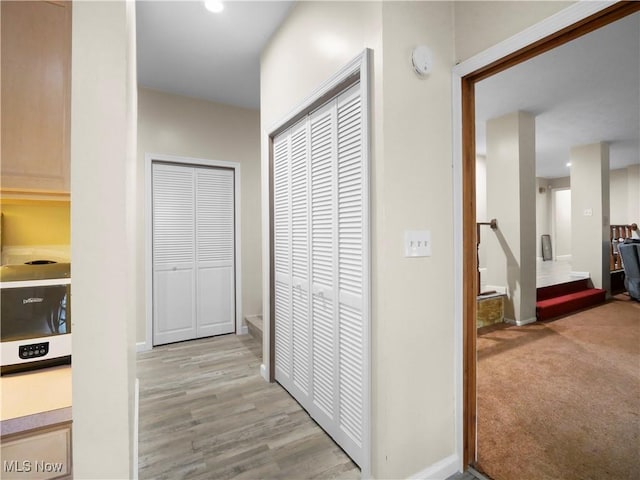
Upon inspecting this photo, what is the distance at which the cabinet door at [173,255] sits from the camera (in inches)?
137

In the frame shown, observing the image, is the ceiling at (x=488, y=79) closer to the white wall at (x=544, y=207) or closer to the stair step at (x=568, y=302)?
the stair step at (x=568, y=302)

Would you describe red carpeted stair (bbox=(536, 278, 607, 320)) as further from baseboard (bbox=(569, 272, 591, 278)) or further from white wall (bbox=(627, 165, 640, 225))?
white wall (bbox=(627, 165, 640, 225))

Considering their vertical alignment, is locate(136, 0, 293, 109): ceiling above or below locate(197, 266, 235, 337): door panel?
above

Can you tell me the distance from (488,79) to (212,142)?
327 cm

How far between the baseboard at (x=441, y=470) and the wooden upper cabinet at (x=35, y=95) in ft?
6.94

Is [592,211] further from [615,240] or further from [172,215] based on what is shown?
[172,215]

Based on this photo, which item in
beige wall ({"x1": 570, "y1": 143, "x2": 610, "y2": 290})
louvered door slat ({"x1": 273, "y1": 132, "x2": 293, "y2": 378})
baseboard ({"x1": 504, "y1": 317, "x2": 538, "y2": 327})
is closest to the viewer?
louvered door slat ({"x1": 273, "y1": 132, "x2": 293, "y2": 378})

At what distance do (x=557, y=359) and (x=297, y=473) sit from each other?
278 cm

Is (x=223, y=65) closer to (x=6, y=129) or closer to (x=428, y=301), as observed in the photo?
(x=6, y=129)

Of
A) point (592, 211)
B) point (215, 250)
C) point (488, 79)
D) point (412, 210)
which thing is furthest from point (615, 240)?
point (215, 250)

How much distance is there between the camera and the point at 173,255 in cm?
356

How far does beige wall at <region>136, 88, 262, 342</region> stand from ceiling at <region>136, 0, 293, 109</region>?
7.3 inches

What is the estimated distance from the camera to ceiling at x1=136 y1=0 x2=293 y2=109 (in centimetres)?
219

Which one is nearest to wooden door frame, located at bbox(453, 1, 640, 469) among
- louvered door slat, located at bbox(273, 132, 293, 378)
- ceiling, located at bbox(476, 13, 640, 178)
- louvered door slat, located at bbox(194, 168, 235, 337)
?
louvered door slat, located at bbox(273, 132, 293, 378)
